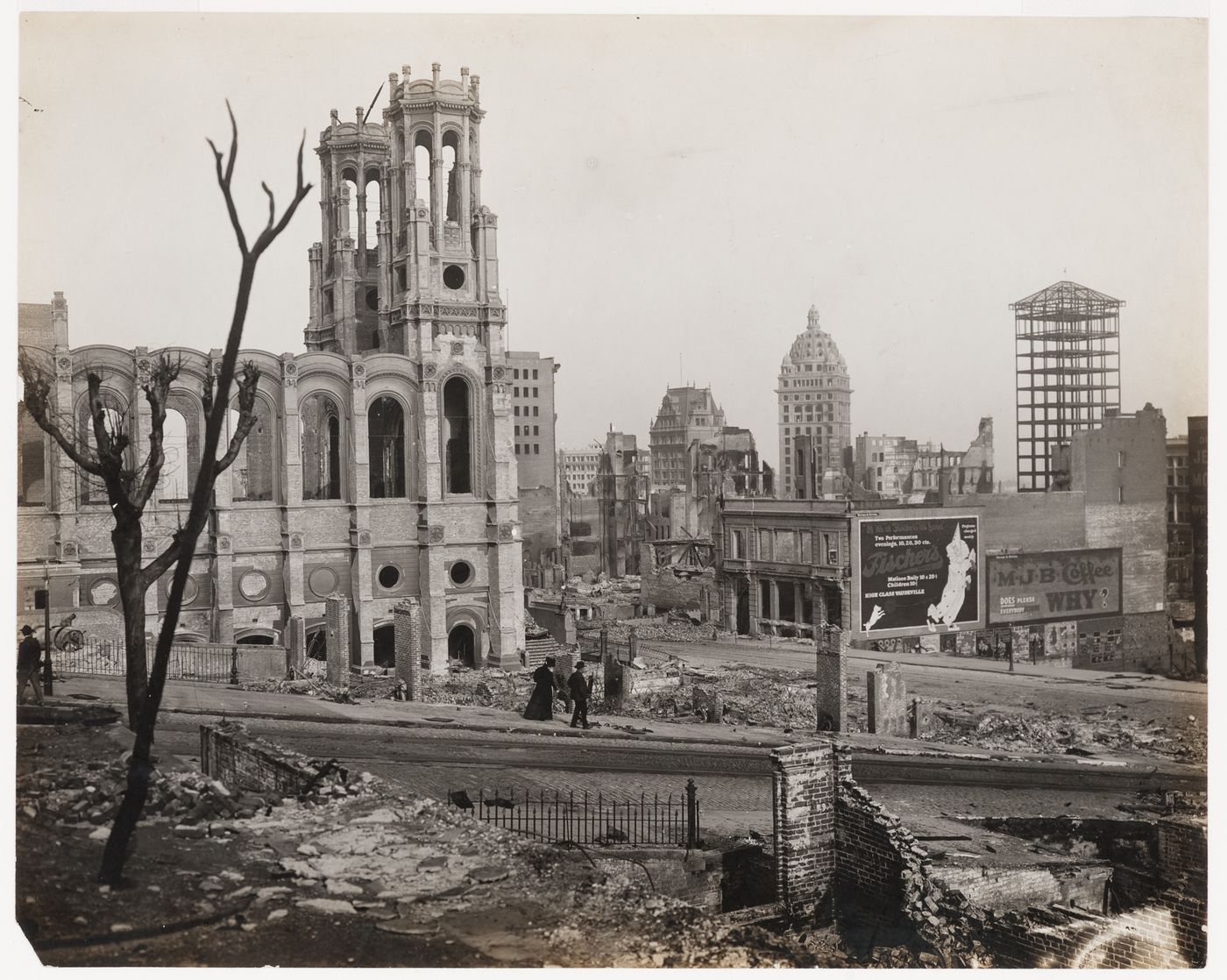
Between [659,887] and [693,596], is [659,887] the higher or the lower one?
the lower one


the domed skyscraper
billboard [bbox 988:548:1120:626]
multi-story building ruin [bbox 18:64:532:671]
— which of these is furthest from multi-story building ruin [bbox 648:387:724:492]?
billboard [bbox 988:548:1120:626]

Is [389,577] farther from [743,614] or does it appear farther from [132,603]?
[132,603]

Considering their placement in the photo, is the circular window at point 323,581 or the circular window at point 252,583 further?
the circular window at point 323,581

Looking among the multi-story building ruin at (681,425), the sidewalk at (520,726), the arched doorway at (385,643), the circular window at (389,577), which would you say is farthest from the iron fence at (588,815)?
the circular window at (389,577)

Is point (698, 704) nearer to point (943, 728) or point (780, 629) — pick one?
point (780, 629)

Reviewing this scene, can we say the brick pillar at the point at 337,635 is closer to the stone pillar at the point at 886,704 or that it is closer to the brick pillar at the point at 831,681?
the brick pillar at the point at 831,681

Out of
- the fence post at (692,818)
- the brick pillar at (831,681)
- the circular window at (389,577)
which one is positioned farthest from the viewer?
the circular window at (389,577)

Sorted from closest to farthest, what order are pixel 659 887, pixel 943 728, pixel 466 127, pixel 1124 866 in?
pixel 659 887
pixel 1124 866
pixel 466 127
pixel 943 728

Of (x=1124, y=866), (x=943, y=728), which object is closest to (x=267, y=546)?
(x=943, y=728)
